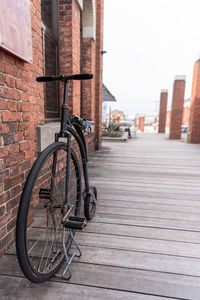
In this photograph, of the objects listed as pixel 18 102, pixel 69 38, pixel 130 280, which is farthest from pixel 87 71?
pixel 130 280

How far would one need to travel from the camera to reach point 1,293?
114 cm

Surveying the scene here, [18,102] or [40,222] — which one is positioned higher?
[18,102]

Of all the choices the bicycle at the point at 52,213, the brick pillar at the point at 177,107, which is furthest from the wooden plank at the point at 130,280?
the brick pillar at the point at 177,107

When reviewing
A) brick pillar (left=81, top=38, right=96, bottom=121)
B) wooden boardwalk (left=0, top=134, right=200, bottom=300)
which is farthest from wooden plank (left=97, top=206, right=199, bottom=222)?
brick pillar (left=81, top=38, right=96, bottom=121)

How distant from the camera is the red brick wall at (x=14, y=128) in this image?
1395mm

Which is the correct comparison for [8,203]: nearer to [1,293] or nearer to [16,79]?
[1,293]

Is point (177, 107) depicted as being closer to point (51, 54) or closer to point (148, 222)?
point (51, 54)

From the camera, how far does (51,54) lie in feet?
10.5

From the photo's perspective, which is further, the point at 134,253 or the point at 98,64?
the point at 98,64

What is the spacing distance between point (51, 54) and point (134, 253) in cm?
310

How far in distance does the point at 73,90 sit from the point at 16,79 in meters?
1.96

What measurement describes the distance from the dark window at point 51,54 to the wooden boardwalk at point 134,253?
159cm

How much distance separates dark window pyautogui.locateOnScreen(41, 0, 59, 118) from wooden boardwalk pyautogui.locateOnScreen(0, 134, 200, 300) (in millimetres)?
1591

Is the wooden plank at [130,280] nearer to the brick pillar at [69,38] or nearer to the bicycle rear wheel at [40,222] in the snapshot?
the bicycle rear wheel at [40,222]
